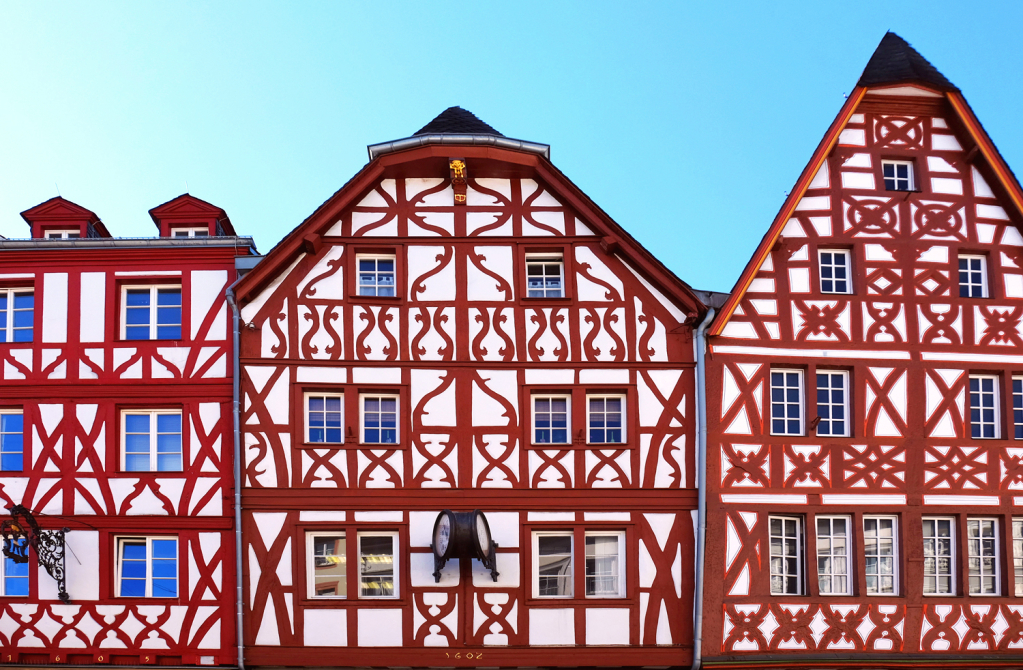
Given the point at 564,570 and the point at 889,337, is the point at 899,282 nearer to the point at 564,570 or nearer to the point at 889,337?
the point at 889,337

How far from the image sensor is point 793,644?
18594 mm

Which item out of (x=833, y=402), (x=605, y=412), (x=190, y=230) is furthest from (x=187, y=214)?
(x=833, y=402)

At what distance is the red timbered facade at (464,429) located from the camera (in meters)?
18.6

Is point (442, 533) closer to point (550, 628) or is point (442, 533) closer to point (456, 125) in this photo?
point (550, 628)

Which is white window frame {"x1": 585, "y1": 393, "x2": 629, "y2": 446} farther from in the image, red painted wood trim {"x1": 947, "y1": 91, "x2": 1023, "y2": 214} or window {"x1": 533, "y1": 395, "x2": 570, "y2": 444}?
red painted wood trim {"x1": 947, "y1": 91, "x2": 1023, "y2": 214}

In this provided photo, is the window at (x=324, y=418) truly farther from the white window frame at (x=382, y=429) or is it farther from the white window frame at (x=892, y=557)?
the white window frame at (x=892, y=557)

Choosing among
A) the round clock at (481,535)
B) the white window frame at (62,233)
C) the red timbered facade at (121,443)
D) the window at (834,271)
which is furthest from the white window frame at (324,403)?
the window at (834,271)

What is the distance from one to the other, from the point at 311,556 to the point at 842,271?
33.2 ft

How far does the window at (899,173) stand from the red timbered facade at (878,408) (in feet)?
0.26

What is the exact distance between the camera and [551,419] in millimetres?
19438

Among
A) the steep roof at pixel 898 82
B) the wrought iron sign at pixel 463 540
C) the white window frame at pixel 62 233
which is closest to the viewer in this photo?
the wrought iron sign at pixel 463 540

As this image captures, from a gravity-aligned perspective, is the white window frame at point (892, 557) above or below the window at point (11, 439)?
below

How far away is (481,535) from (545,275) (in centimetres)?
461

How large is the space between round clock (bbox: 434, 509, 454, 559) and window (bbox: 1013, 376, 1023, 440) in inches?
380
